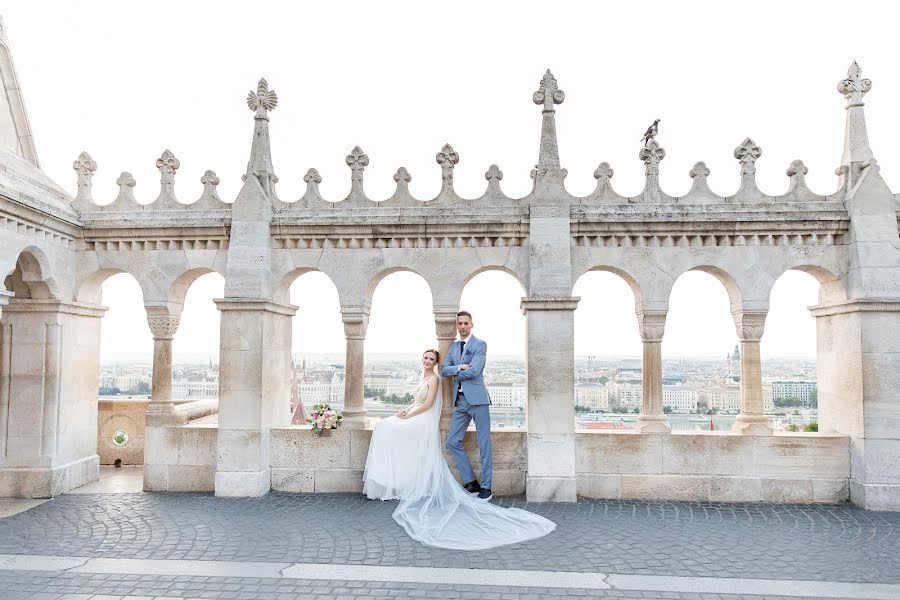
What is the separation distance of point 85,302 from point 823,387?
10.8 metres

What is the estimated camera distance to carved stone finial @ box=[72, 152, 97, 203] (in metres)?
Answer: 8.54

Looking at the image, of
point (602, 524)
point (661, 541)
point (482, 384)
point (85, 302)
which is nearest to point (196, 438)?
point (85, 302)

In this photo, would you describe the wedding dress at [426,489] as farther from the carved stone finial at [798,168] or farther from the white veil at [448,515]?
the carved stone finial at [798,168]

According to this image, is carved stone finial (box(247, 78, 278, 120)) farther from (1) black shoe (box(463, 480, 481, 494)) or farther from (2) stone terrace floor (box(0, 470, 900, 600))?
(1) black shoe (box(463, 480, 481, 494))

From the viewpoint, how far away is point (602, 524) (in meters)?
6.57

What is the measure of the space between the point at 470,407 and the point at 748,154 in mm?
5020

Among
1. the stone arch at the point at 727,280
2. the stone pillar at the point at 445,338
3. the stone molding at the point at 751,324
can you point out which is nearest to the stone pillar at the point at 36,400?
the stone pillar at the point at 445,338

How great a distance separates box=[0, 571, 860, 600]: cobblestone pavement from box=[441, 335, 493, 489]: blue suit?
2.68 m

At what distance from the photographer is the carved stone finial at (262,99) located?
27.1ft

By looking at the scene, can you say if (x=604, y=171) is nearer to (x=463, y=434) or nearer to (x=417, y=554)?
(x=463, y=434)

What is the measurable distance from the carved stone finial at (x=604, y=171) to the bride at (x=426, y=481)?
3285 millimetres

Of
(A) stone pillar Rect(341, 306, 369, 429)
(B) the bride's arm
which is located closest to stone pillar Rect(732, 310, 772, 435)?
(B) the bride's arm

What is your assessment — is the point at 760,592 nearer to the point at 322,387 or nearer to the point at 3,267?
the point at 322,387

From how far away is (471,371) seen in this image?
7402 millimetres
